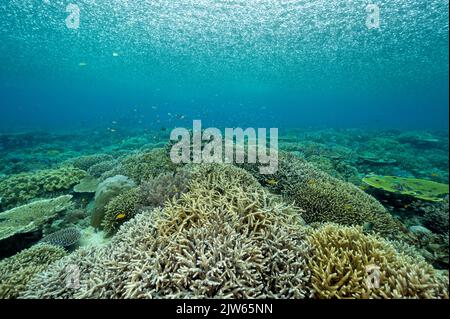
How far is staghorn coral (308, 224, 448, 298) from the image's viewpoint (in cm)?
254

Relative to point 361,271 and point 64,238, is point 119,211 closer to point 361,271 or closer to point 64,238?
point 64,238

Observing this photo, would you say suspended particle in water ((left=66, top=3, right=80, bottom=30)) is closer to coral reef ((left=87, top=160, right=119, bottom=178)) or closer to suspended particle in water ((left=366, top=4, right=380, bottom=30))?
coral reef ((left=87, top=160, right=119, bottom=178))

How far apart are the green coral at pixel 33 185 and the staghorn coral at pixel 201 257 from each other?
5.89 metres

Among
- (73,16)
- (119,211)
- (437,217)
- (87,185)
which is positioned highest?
(73,16)

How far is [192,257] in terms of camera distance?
2938mm

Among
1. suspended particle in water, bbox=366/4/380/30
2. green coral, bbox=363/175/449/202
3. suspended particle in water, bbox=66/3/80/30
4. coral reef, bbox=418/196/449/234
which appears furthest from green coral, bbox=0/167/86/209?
suspended particle in water, bbox=366/4/380/30

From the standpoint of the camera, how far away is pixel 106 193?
6.11 m

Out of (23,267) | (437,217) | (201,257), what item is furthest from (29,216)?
(437,217)

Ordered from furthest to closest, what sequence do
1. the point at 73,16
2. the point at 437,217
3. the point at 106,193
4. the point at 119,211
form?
the point at 73,16 → the point at 106,193 → the point at 437,217 → the point at 119,211

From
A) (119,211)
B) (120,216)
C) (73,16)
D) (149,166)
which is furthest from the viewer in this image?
(73,16)

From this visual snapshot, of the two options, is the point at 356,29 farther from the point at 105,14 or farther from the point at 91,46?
the point at 91,46

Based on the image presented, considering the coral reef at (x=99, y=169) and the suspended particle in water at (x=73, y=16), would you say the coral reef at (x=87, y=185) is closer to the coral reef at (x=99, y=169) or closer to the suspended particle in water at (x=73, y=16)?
the coral reef at (x=99, y=169)

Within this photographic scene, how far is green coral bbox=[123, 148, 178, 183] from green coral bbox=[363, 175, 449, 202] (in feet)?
22.7

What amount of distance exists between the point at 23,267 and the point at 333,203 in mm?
6580
